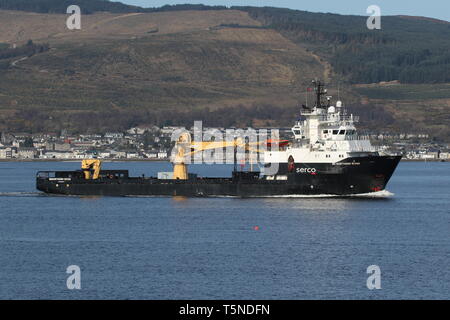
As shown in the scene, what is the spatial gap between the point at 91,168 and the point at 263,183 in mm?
17220

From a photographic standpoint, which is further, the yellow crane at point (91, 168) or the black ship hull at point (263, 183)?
the yellow crane at point (91, 168)

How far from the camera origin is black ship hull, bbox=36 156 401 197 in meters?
82.0

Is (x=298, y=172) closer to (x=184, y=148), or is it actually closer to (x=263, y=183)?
(x=263, y=183)

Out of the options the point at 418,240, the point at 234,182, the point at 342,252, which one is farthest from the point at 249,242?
the point at 234,182

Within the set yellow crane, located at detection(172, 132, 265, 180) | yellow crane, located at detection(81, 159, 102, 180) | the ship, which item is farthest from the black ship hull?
yellow crane, located at detection(172, 132, 265, 180)

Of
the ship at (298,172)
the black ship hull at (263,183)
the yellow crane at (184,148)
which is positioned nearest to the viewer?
the black ship hull at (263,183)

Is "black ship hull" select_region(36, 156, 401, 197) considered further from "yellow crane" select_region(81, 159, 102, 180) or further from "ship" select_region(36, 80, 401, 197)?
"yellow crane" select_region(81, 159, 102, 180)

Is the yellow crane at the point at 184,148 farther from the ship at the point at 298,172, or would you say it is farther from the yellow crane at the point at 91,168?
the yellow crane at the point at 91,168

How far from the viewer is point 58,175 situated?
9481cm

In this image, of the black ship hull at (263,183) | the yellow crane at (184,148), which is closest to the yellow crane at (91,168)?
the black ship hull at (263,183)

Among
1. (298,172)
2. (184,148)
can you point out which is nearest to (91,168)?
(184,148)

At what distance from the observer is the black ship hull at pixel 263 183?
3228 inches
